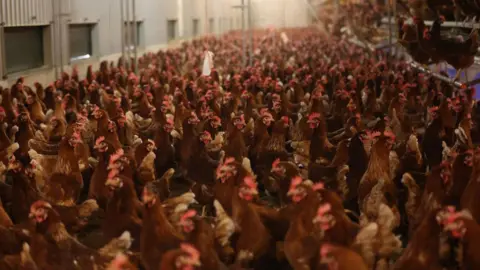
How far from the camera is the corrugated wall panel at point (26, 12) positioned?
703cm

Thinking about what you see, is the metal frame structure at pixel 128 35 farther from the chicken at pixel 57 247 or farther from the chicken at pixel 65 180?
the chicken at pixel 57 247

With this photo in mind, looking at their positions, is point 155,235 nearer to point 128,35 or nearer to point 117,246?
point 117,246

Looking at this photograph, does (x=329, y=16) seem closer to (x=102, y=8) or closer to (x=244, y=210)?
(x=102, y=8)

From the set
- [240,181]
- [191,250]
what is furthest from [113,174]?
[191,250]

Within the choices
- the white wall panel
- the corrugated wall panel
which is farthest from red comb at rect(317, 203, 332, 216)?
the white wall panel

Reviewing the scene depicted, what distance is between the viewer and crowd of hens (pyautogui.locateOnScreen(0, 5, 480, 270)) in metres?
2.47

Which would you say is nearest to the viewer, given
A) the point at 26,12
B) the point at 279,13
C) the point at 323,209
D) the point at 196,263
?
the point at 196,263

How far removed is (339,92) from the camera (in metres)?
5.30

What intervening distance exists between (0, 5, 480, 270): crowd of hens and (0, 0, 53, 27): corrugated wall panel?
1506 mm

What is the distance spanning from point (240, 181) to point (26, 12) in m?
5.36

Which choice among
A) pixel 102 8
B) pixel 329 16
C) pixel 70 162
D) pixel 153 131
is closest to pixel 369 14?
pixel 329 16

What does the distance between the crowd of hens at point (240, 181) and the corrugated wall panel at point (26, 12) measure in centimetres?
151

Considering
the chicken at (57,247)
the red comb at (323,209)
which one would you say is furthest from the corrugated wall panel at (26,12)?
the red comb at (323,209)

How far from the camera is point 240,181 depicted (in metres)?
3.03
